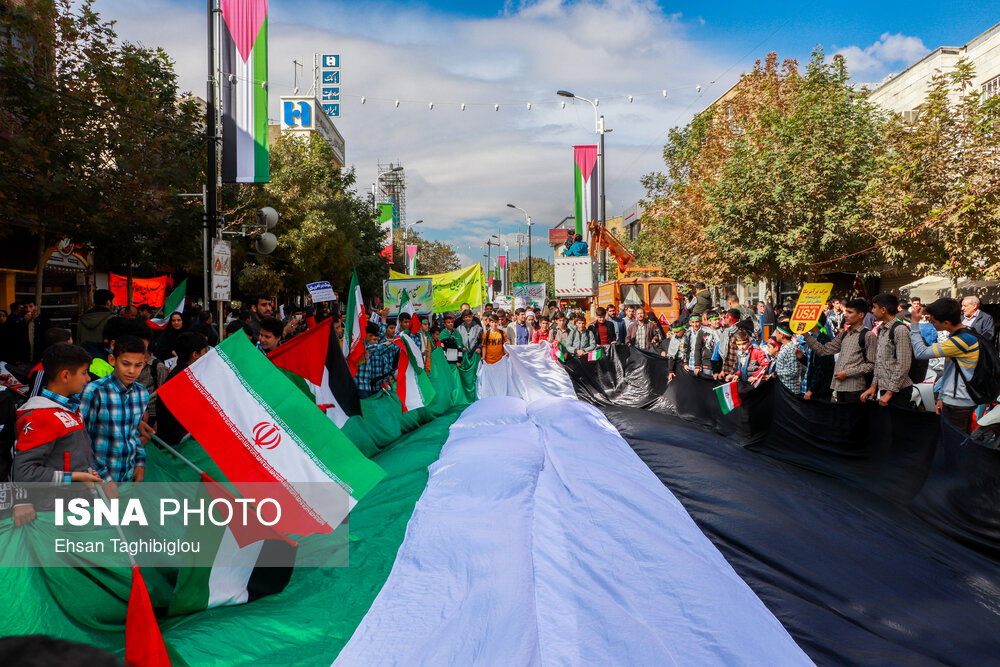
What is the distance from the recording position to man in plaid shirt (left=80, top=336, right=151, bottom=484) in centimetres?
392

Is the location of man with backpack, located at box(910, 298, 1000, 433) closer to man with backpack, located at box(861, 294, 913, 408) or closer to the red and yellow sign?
man with backpack, located at box(861, 294, 913, 408)

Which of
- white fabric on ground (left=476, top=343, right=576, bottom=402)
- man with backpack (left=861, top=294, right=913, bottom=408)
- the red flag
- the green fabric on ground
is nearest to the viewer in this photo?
the red flag

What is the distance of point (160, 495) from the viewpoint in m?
4.27

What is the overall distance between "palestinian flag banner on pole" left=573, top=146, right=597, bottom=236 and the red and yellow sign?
12.5m

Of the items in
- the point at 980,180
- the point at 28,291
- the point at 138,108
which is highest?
the point at 138,108

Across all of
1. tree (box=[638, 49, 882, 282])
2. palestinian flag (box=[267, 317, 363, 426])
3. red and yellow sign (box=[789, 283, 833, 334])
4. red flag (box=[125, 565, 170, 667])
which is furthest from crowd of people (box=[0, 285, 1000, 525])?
tree (box=[638, 49, 882, 282])

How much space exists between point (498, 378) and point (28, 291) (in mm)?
12838

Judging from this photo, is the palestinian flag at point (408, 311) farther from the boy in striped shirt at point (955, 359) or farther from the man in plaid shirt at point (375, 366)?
the boy in striped shirt at point (955, 359)

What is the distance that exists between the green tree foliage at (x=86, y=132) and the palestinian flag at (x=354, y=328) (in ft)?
18.9

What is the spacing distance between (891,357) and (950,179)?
27.8ft

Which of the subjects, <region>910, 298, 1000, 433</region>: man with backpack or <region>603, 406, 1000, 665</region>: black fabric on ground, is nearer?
<region>603, 406, 1000, 665</region>: black fabric on ground

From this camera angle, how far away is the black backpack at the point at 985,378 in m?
6.38

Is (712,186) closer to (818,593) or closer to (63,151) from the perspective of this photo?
(63,151)

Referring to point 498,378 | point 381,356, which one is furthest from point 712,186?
point 381,356
